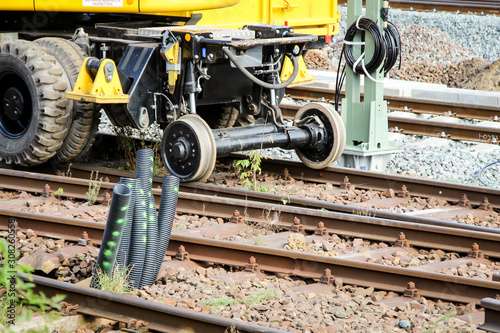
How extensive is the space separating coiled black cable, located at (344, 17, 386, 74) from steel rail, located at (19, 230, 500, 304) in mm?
4142

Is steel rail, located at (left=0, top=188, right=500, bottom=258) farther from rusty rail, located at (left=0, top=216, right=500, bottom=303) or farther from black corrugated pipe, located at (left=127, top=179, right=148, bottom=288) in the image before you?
black corrugated pipe, located at (left=127, top=179, right=148, bottom=288)

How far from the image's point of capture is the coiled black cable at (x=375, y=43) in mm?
9305

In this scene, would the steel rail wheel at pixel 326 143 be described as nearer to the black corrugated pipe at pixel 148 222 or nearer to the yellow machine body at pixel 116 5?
the yellow machine body at pixel 116 5

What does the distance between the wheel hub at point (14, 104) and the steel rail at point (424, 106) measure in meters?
4.82

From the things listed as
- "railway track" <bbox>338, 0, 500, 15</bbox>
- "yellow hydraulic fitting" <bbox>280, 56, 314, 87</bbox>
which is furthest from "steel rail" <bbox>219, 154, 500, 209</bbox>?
"railway track" <bbox>338, 0, 500, 15</bbox>

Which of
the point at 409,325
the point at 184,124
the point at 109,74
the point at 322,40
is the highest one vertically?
the point at 322,40

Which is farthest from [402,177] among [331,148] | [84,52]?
[84,52]

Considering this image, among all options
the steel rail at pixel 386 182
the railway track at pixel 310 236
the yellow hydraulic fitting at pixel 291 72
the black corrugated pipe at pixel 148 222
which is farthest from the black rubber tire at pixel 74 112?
the black corrugated pipe at pixel 148 222

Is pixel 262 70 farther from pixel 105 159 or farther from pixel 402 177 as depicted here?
pixel 105 159

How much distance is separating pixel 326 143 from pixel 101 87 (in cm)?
272

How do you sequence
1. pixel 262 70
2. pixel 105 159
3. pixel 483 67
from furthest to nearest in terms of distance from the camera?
pixel 483 67
pixel 105 159
pixel 262 70

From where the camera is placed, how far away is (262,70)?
8.55 m

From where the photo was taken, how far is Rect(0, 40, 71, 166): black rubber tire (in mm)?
8477

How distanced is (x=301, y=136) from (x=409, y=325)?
13.2ft
